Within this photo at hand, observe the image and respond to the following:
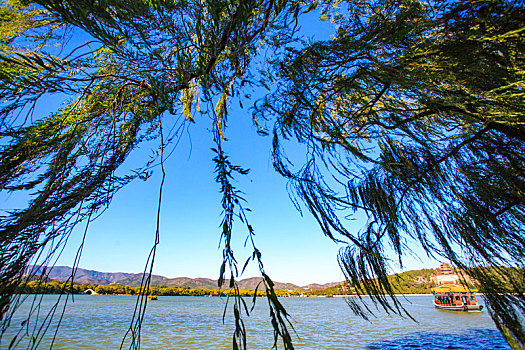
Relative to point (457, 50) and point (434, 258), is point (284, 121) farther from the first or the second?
point (434, 258)

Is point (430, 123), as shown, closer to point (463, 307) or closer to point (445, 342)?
point (445, 342)

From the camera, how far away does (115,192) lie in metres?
0.89

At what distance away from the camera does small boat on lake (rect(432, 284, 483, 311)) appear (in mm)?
20811

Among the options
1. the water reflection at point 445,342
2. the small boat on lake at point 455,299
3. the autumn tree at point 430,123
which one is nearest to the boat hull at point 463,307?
the small boat on lake at point 455,299

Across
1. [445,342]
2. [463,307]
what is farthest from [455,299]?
[445,342]

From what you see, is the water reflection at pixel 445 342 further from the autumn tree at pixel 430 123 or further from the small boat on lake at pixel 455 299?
the small boat on lake at pixel 455 299

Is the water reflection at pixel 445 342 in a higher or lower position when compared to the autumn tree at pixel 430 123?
lower

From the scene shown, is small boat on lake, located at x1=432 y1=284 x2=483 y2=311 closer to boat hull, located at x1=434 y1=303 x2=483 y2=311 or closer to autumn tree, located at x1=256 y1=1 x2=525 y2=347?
boat hull, located at x1=434 y1=303 x2=483 y2=311

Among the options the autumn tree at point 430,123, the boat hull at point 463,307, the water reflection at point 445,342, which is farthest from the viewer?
the boat hull at point 463,307

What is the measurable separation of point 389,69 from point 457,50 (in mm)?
314

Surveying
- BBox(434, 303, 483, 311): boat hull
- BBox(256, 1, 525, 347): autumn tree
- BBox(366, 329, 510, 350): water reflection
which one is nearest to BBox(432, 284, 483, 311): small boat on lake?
BBox(434, 303, 483, 311): boat hull

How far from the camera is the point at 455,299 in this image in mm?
22547

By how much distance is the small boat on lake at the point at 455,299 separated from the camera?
20811mm

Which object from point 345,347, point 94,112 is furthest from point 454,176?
point 345,347
